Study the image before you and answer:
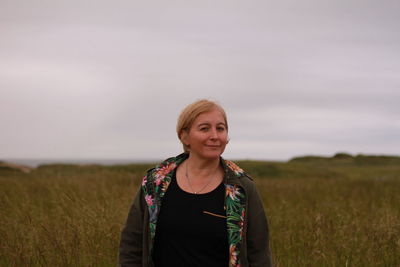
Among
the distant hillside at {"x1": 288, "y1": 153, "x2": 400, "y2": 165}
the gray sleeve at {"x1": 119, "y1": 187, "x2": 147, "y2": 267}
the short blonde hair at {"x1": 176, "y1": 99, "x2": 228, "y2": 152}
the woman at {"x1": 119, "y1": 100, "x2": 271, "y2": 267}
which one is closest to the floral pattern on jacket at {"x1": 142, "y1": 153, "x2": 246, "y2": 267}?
the woman at {"x1": 119, "y1": 100, "x2": 271, "y2": 267}

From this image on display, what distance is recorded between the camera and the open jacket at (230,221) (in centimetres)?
284

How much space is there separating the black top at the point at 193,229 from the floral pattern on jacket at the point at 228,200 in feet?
0.15

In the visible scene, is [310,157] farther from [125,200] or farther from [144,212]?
[144,212]

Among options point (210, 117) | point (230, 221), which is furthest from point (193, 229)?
point (210, 117)

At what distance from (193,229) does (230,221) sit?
0.80 ft

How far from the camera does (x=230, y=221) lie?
9.30 feet

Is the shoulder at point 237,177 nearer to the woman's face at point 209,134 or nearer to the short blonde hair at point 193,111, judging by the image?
A: the woman's face at point 209,134

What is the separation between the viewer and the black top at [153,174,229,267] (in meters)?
2.86

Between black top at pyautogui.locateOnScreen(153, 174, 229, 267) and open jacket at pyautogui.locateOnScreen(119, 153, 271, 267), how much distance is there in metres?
0.06

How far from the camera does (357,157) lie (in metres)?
32.0

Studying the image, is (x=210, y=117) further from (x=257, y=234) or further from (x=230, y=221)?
(x=257, y=234)

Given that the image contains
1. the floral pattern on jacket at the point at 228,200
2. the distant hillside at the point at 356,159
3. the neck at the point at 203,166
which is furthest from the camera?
the distant hillside at the point at 356,159

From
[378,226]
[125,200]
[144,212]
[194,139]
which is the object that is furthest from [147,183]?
[125,200]

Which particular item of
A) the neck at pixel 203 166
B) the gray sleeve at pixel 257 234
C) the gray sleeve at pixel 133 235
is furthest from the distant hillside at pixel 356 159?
the gray sleeve at pixel 133 235
